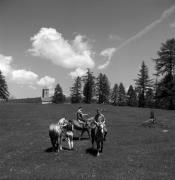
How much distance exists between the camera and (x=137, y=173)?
13.6 metres

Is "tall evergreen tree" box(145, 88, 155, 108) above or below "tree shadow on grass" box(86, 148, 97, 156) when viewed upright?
above

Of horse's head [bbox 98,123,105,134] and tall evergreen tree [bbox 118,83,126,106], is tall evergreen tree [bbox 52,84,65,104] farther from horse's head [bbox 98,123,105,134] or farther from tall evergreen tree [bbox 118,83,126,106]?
horse's head [bbox 98,123,105,134]

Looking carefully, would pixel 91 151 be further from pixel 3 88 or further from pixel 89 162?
pixel 3 88

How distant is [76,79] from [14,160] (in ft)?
330

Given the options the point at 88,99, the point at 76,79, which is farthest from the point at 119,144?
the point at 76,79

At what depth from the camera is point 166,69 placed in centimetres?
6378

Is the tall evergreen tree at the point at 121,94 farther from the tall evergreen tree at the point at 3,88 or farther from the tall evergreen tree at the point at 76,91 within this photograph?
the tall evergreen tree at the point at 3,88

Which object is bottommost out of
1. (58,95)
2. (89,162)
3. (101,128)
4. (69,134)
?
(89,162)

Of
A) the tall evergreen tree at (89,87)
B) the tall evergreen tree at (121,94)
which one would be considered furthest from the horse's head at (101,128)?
the tall evergreen tree at (121,94)

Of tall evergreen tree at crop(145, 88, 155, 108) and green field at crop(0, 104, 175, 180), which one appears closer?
green field at crop(0, 104, 175, 180)

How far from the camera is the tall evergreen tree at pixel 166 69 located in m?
62.1

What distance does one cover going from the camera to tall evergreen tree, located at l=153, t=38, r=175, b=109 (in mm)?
62062

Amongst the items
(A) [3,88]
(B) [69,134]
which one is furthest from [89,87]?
(B) [69,134]

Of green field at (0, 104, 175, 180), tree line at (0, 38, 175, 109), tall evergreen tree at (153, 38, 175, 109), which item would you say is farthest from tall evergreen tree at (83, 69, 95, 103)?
green field at (0, 104, 175, 180)
